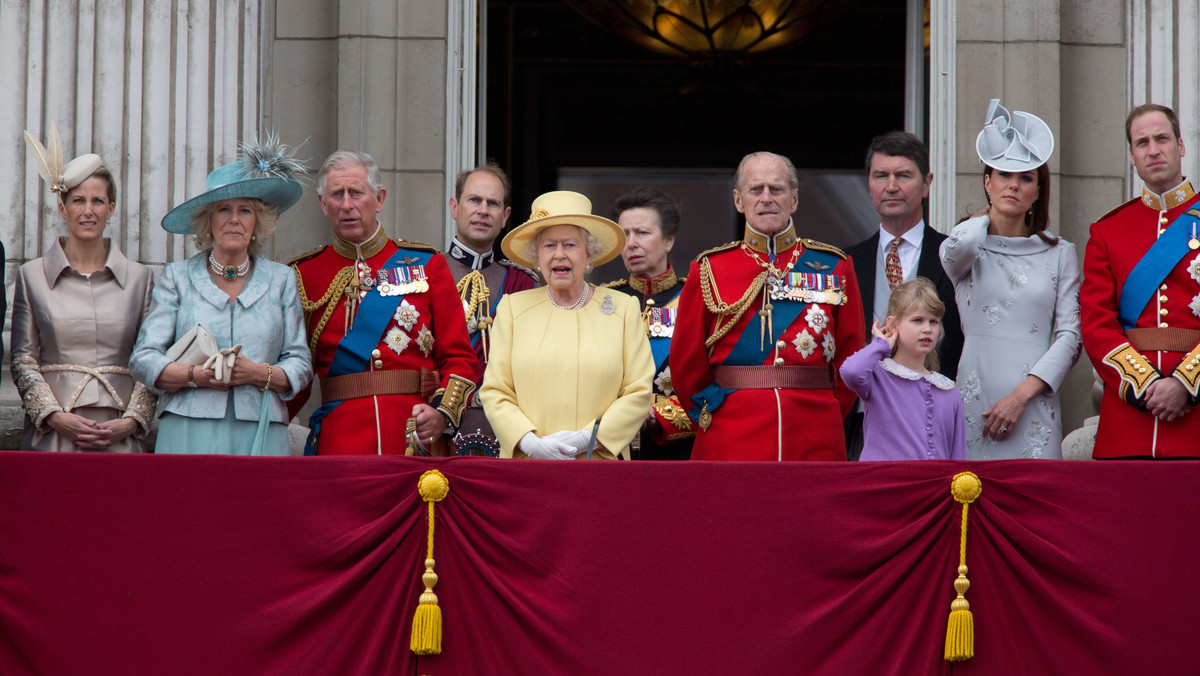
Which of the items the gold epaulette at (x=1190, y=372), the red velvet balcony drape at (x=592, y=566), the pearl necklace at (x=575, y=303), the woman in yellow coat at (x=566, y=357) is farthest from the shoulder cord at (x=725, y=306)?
the gold epaulette at (x=1190, y=372)

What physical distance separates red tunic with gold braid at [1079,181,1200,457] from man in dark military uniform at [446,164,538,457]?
7.00 ft

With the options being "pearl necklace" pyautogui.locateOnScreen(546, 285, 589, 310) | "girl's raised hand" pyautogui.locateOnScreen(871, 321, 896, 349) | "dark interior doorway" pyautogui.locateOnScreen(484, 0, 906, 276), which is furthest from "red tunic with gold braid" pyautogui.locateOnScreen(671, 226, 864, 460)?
"dark interior doorway" pyautogui.locateOnScreen(484, 0, 906, 276)

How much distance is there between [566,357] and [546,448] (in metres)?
0.34

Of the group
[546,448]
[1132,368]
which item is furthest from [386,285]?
[1132,368]

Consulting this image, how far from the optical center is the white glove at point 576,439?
466 centimetres

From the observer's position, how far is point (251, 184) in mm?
5082

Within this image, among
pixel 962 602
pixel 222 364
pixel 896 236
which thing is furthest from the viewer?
pixel 896 236

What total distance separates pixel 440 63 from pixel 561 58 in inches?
184

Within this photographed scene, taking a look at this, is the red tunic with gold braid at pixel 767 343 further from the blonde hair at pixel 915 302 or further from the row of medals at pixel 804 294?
the blonde hair at pixel 915 302

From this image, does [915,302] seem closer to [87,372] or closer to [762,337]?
[762,337]

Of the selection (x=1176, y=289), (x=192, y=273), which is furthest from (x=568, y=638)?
(x=1176, y=289)

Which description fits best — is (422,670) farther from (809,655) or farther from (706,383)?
(706,383)

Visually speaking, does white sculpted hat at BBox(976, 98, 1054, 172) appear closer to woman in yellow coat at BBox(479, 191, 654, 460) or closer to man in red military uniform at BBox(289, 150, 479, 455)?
woman in yellow coat at BBox(479, 191, 654, 460)

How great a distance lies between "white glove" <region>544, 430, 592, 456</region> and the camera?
466 cm
